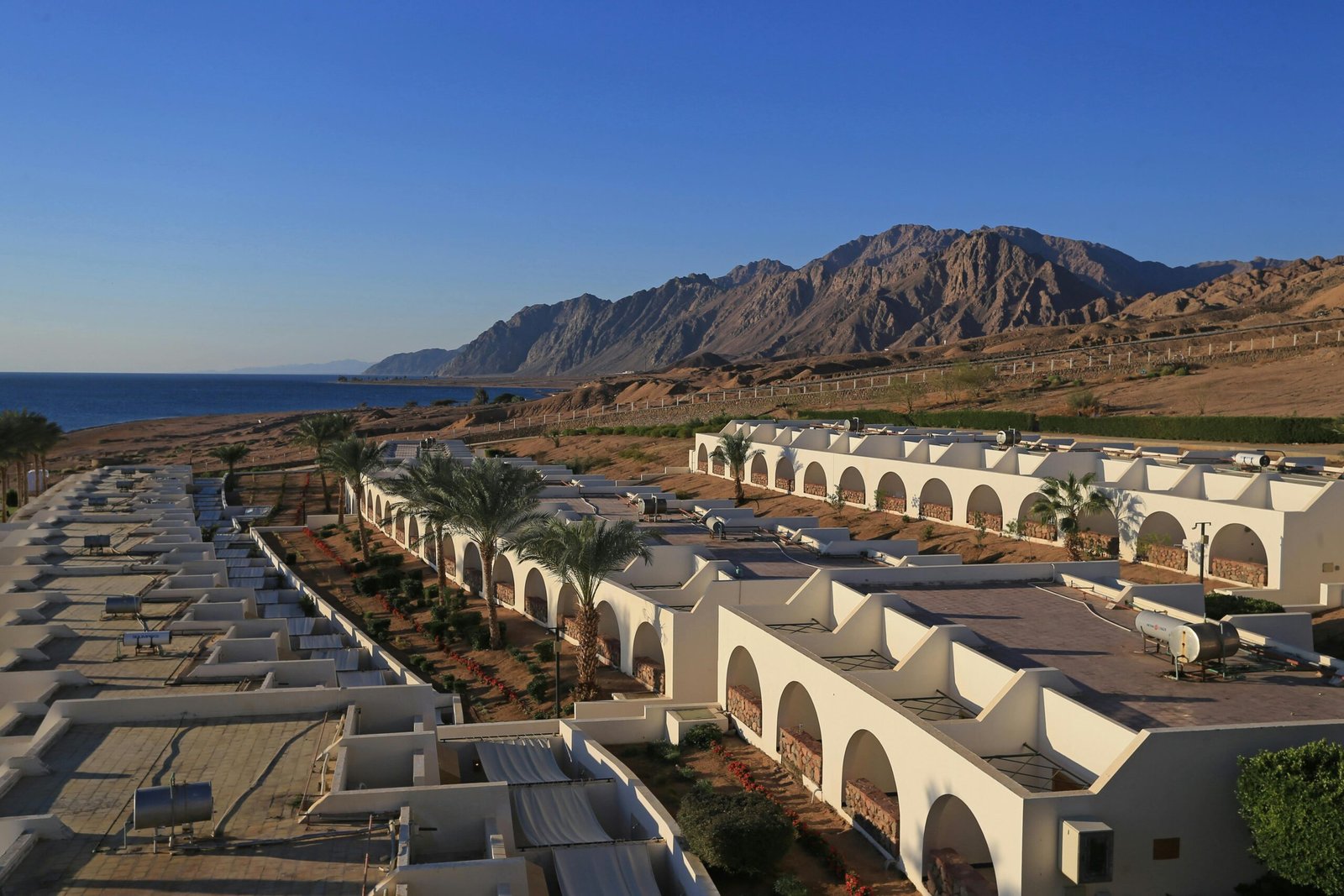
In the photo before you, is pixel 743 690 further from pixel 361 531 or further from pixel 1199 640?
pixel 361 531

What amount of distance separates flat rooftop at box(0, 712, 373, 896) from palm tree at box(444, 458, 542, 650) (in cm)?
1093

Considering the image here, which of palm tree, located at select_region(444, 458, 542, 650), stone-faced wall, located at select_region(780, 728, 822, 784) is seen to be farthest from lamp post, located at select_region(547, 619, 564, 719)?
stone-faced wall, located at select_region(780, 728, 822, 784)

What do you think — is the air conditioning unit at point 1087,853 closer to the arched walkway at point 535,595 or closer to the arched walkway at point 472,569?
the arched walkway at point 535,595

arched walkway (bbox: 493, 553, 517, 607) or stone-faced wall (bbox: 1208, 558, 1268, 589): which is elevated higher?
stone-faced wall (bbox: 1208, 558, 1268, 589)

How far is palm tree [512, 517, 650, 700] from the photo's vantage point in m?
23.3

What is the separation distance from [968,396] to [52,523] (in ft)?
174

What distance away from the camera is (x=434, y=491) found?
30.0m

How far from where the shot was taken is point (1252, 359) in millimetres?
63906

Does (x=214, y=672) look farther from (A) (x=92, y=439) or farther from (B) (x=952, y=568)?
(A) (x=92, y=439)

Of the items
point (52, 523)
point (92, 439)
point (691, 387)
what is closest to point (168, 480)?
point (52, 523)

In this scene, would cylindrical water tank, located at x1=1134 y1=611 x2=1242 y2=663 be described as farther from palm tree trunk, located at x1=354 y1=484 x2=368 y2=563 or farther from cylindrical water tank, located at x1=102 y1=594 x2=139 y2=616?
palm tree trunk, located at x1=354 y1=484 x2=368 y2=563

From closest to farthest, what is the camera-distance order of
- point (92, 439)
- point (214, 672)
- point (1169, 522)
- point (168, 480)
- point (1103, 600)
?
1. point (214, 672)
2. point (1103, 600)
3. point (1169, 522)
4. point (168, 480)
5. point (92, 439)

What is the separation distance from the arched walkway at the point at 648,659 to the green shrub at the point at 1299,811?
1336 centimetres

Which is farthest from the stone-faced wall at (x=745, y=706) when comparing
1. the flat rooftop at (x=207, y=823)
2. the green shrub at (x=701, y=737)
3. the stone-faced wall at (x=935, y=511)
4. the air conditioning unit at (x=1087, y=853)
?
the stone-faced wall at (x=935, y=511)
